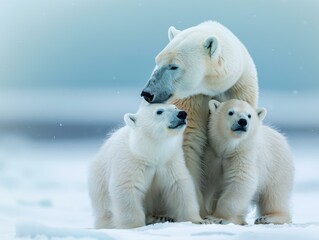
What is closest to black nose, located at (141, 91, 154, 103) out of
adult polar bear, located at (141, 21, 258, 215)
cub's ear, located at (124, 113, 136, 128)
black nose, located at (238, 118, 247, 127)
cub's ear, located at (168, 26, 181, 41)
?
adult polar bear, located at (141, 21, 258, 215)

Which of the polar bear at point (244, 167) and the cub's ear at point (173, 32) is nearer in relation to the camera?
the polar bear at point (244, 167)

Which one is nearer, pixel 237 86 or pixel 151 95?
pixel 151 95

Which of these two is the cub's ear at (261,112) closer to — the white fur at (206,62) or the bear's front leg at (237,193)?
the white fur at (206,62)

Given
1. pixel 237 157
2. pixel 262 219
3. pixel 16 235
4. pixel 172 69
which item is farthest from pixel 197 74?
pixel 16 235

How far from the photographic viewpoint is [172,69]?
201 inches

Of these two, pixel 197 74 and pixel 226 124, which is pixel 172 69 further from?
pixel 226 124

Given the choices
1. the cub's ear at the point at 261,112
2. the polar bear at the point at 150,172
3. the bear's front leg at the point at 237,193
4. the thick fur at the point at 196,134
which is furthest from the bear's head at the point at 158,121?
the cub's ear at the point at 261,112

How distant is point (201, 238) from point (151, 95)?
1.00 metres

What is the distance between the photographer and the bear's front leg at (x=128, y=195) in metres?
5.04

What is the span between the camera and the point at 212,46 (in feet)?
16.9

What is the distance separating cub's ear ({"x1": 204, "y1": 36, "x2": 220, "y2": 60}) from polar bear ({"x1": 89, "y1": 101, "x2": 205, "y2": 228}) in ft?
1.34

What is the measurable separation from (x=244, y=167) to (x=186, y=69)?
2.40 ft

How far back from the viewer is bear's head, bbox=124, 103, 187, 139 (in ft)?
16.5

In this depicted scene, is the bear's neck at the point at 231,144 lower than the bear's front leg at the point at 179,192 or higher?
higher
